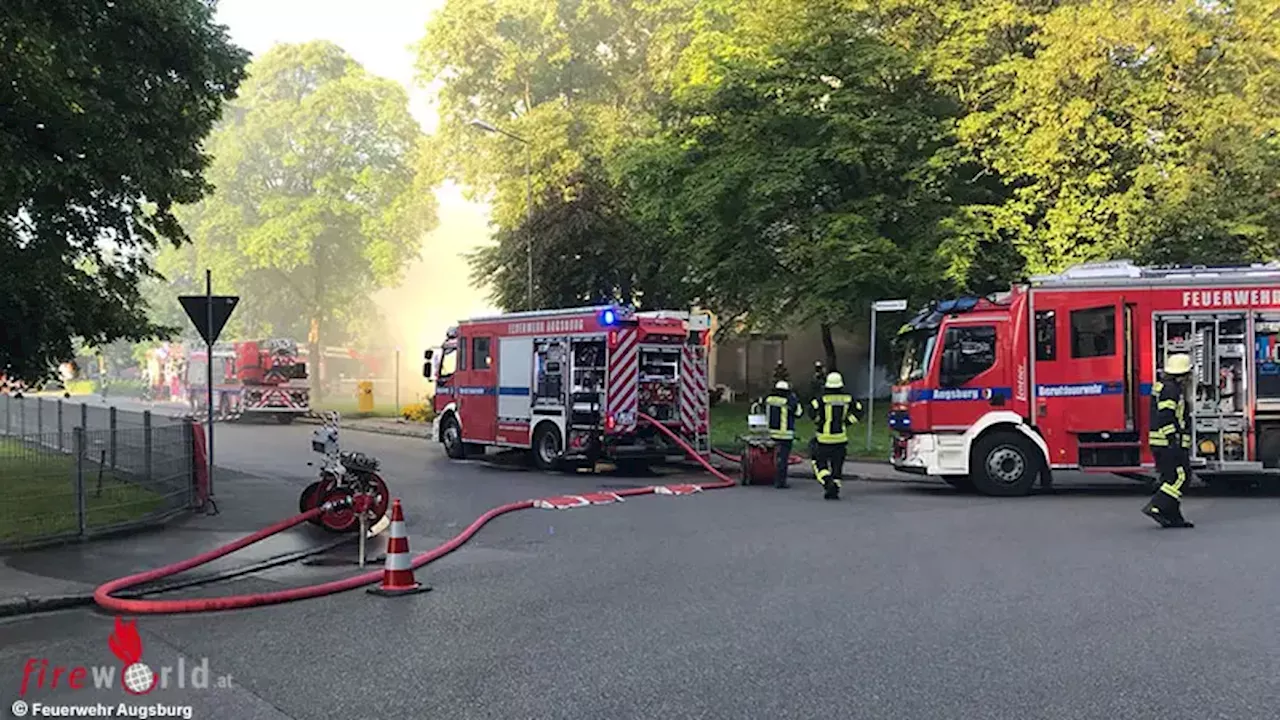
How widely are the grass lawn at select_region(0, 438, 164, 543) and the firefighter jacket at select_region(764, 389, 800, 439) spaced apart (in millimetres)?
8447

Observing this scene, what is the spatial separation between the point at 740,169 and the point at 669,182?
8.72 ft

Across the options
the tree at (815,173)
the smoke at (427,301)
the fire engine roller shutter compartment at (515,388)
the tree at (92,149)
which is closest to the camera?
the tree at (92,149)

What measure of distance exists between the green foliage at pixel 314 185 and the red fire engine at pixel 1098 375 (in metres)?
40.1

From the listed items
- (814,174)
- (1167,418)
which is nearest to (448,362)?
(814,174)

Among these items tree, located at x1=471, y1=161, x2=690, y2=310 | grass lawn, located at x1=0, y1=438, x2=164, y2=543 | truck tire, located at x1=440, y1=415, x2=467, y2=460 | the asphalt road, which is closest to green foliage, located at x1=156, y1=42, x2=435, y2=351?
tree, located at x1=471, y1=161, x2=690, y2=310

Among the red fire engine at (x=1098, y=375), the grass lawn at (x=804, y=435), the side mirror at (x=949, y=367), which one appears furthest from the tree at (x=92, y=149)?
the grass lawn at (x=804, y=435)

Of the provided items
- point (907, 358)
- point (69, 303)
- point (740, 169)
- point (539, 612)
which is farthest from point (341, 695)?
point (740, 169)

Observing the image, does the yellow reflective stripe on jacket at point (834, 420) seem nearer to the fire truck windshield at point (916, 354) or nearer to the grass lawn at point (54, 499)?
the fire truck windshield at point (916, 354)

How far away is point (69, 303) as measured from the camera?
44.7 ft

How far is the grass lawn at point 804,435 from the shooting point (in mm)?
20439

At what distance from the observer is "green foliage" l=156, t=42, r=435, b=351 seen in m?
53.1

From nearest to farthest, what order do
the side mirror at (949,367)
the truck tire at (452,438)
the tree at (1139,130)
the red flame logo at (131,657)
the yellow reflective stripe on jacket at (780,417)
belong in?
1. the red flame logo at (131,657)
2. the side mirror at (949,367)
3. the yellow reflective stripe on jacket at (780,417)
4. the tree at (1139,130)
5. the truck tire at (452,438)

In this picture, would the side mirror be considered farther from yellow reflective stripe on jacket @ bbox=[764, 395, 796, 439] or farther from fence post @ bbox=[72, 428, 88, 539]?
fence post @ bbox=[72, 428, 88, 539]

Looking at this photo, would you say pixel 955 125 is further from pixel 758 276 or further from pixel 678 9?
pixel 678 9
